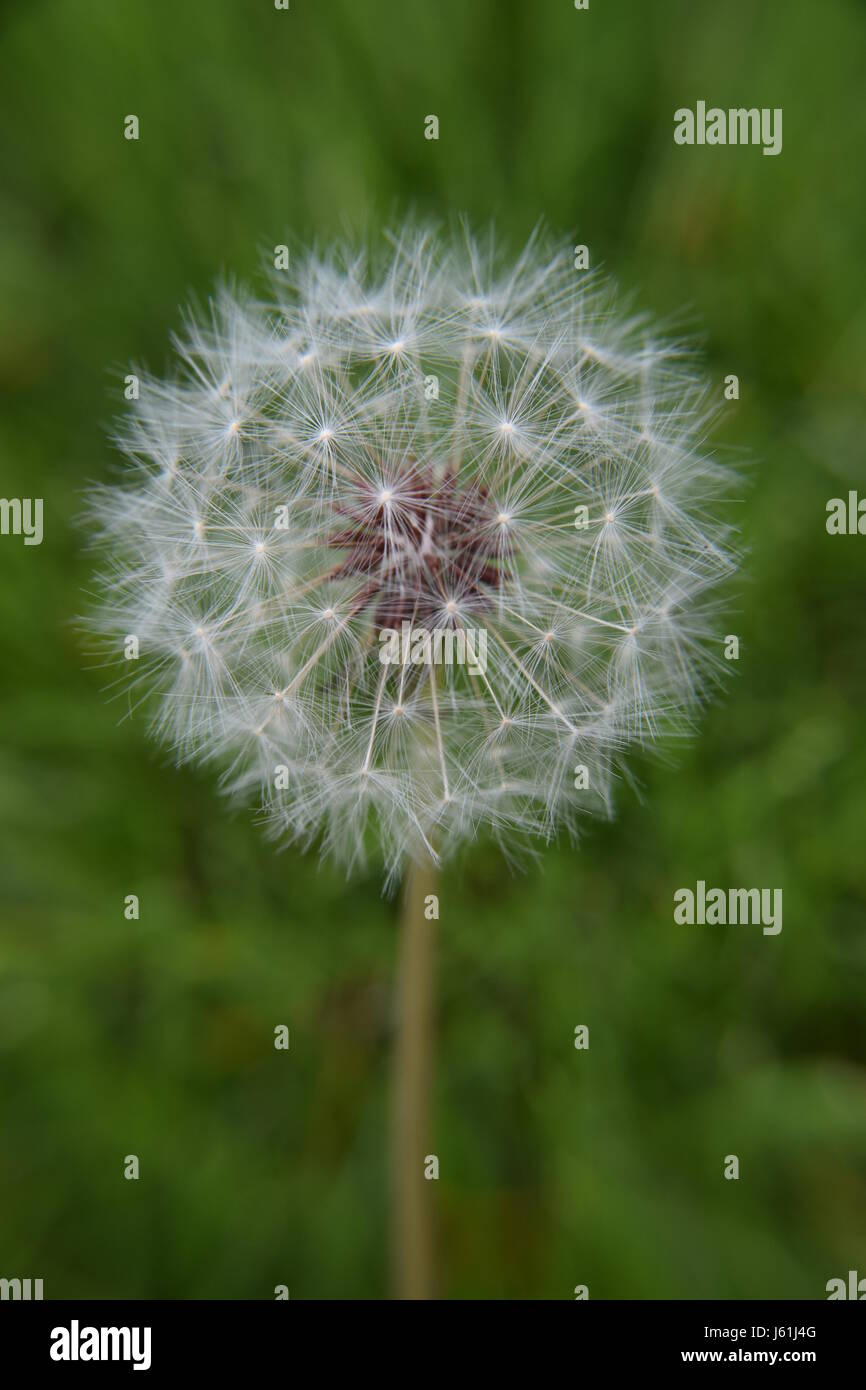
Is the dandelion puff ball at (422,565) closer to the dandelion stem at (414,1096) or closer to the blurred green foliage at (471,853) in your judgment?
Answer: the dandelion stem at (414,1096)

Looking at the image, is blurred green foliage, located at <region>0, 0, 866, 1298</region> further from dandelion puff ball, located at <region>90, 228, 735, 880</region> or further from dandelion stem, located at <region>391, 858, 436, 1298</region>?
dandelion puff ball, located at <region>90, 228, 735, 880</region>

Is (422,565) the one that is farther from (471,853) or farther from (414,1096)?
(471,853)

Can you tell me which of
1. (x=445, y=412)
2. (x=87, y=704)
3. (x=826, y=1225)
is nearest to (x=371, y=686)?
(x=445, y=412)

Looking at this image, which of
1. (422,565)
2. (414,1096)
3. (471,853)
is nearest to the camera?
(422,565)

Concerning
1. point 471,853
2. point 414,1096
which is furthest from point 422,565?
point 471,853

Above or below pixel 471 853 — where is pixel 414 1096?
below

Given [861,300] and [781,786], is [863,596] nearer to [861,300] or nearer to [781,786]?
[781,786]
